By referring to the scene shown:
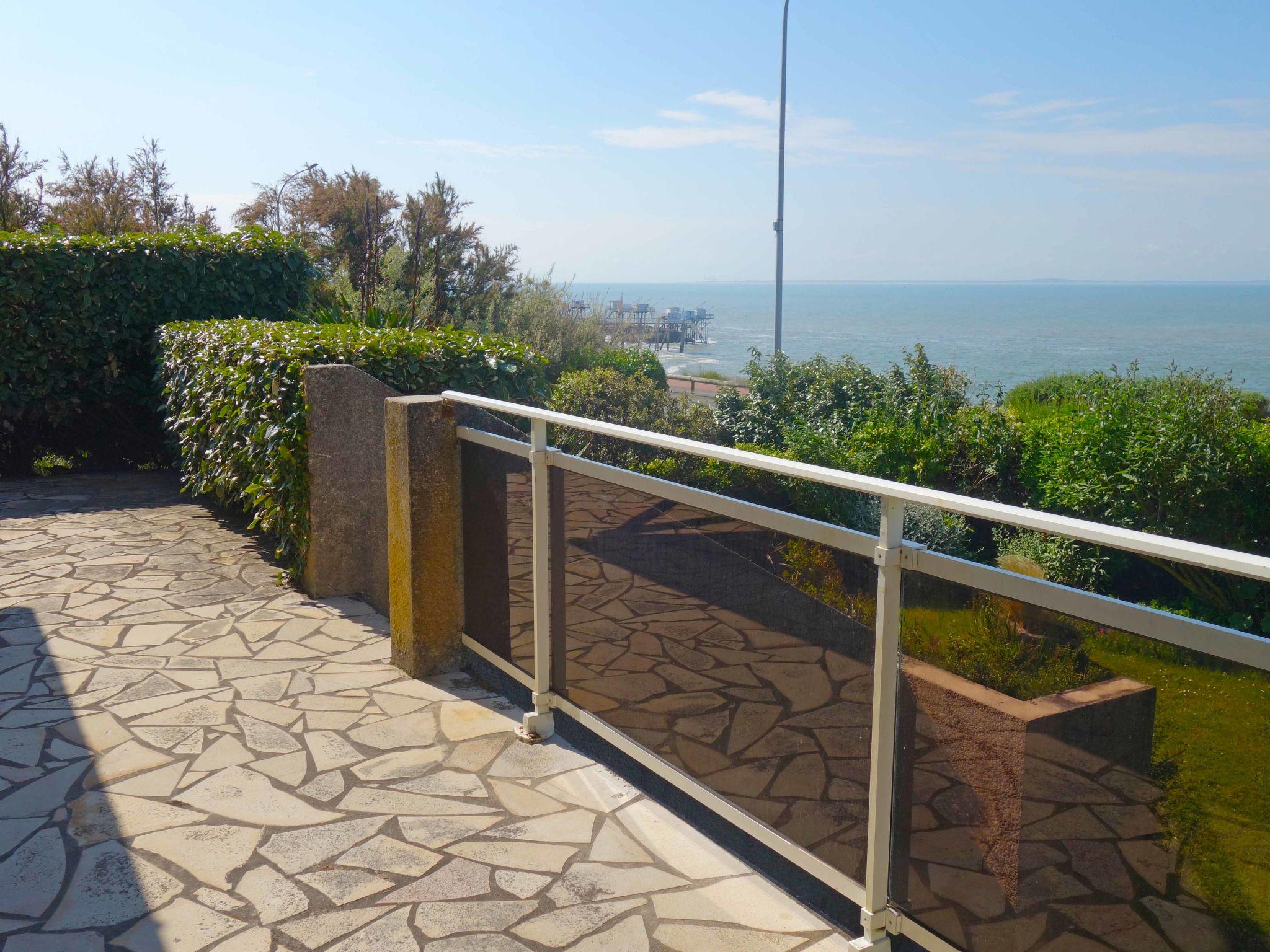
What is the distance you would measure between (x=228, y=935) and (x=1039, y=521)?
96.1 inches

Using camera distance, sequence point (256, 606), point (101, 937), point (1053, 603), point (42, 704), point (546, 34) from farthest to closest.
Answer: point (546, 34) < point (256, 606) < point (42, 704) < point (101, 937) < point (1053, 603)

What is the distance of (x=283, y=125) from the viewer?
24812 millimetres

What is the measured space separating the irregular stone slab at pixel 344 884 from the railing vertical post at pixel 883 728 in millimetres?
1466

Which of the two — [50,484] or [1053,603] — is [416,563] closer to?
[1053,603]

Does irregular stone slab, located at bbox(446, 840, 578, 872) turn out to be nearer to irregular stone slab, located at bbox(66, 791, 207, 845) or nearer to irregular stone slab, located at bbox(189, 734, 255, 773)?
irregular stone slab, located at bbox(66, 791, 207, 845)

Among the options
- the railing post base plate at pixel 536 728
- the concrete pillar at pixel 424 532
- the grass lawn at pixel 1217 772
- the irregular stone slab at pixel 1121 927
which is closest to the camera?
the grass lawn at pixel 1217 772

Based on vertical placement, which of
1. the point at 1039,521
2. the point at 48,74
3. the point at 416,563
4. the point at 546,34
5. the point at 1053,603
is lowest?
the point at 416,563

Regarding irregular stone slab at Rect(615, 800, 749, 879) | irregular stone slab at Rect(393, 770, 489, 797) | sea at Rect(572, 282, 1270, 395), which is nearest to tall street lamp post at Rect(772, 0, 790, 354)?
sea at Rect(572, 282, 1270, 395)

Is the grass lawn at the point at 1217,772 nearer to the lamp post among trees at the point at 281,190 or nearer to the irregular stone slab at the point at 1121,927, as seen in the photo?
the irregular stone slab at the point at 1121,927

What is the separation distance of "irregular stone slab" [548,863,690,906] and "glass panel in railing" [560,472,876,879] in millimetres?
339

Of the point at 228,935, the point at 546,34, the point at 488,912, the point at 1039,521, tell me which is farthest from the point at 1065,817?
the point at 546,34

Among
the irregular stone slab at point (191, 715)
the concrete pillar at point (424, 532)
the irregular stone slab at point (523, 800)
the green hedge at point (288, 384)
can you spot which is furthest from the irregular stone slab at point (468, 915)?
the green hedge at point (288, 384)

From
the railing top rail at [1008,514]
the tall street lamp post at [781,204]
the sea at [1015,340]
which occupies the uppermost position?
the tall street lamp post at [781,204]

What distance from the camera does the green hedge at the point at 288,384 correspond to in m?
6.05
